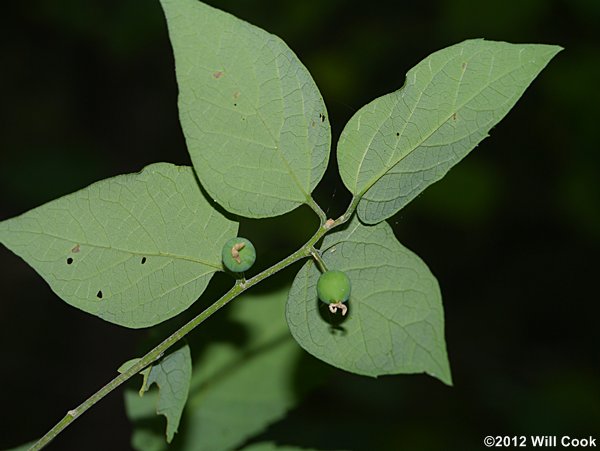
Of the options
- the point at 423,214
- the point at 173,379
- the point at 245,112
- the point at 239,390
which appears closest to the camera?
the point at 245,112

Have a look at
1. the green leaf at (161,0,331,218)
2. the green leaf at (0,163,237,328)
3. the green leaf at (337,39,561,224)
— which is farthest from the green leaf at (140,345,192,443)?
the green leaf at (337,39,561,224)

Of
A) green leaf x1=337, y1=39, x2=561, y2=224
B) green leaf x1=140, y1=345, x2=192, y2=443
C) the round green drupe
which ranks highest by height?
green leaf x1=337, y1=39, x2=561, y2=224

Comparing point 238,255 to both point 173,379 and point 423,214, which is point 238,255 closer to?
point 173,379

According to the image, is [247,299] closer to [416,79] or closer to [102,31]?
[416,79]

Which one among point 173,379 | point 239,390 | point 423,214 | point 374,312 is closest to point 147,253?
point 173,379

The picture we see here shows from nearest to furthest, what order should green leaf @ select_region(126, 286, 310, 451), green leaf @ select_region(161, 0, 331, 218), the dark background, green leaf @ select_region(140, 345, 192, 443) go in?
green leaf @ select_region(161, 0, 331, 218) → green leaf @ select_region(140, 345, 192, 443) → green leaf @ select_region(126, 286, 310, 451) → the dark background

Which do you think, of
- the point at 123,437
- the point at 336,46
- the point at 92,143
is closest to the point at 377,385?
the point at 123,437

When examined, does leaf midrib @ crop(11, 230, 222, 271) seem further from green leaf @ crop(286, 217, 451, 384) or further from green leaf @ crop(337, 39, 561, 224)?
green leaf @ crop(337, 39, 561, 224)
